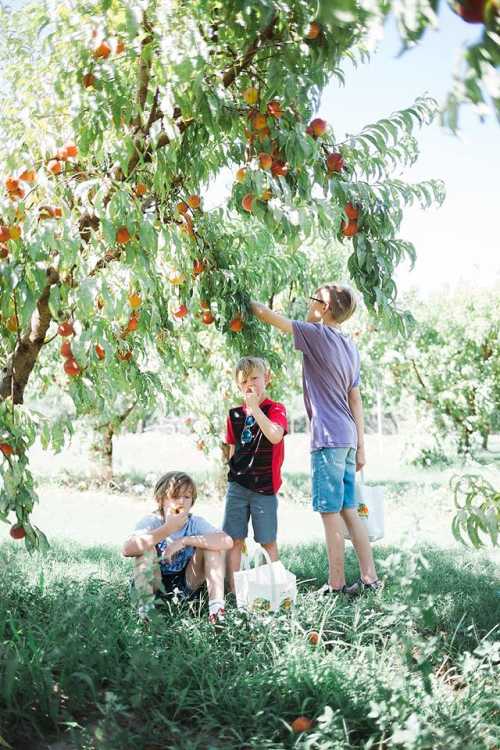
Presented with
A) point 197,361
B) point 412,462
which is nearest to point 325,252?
point 197,361

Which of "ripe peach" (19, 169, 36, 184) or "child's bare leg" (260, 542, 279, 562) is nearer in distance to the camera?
"ripe peach" (19, 169, 36, 184)

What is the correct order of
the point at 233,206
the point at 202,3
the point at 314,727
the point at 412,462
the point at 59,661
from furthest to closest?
the point at 412,462 → the point at 233,206 → the point at 59,661 → the point at 202,3 → the point at 314,727

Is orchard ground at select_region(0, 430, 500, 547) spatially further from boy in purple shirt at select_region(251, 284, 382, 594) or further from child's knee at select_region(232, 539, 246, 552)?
child's knee at select_region(232, 539, 246, 552)

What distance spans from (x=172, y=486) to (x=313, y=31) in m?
1.75

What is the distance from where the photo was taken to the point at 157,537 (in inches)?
107

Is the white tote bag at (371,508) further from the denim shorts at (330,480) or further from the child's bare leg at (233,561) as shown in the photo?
the child's bare leg at (233,561)

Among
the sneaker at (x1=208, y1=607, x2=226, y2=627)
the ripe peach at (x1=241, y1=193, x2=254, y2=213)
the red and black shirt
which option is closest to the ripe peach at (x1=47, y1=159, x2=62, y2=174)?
the ripe peach at (x1=241, y1=193, x2=254, y2=213)

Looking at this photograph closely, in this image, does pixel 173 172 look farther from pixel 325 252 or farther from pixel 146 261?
pixel 325 252

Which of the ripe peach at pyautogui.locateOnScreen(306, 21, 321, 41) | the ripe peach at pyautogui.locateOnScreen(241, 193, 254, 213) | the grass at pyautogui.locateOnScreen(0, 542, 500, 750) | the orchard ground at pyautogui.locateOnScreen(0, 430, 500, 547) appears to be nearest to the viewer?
the grass at pyautogui.locateOnScreen(0, 542, 500, 750)

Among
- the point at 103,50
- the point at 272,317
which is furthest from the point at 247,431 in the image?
the point at 103,50

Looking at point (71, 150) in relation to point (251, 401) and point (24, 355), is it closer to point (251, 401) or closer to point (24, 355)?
point (24, 355)

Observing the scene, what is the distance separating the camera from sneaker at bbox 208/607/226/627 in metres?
2.50

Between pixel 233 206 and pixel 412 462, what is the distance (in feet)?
29.8

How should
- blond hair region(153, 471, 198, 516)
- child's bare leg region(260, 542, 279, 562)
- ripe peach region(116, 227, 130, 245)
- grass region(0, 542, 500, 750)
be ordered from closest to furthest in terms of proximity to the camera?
1. grass region(0, 542, 500, 750)
2. ripe peach region(116, 227, 130, 245)
3. blond hair region(153, 471, 198, 516)
4. child's bare leg region(260, 542, 279, 562)
